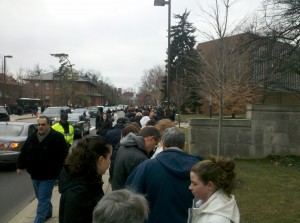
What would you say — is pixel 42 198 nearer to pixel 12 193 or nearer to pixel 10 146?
pixel 12 193

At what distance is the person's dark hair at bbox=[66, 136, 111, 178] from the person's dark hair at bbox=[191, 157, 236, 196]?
751 millimetres

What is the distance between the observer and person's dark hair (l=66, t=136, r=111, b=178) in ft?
9.70

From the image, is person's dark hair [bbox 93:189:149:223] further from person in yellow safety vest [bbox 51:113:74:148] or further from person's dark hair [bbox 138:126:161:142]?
person in yellow safety vest [bbox 51:113:74:148]

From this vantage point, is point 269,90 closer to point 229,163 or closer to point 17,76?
point 229,163

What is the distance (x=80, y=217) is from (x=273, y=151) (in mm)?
10891

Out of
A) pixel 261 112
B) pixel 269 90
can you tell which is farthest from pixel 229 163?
pixel 269 90

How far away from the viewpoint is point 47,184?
19.3ft

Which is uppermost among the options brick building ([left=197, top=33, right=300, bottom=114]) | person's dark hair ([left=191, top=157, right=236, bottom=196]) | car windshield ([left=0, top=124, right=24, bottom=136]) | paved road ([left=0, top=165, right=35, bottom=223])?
brick building ([left=197, top=33, right=300, bottom=114])

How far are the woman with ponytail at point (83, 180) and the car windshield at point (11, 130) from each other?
10.2 meters

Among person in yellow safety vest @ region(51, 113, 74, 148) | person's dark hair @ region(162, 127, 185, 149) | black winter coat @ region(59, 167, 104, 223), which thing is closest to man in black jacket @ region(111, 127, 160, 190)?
person's dark hair @ region(162, 127, 185, 149)

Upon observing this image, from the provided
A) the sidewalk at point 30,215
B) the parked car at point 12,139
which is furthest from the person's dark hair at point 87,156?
the parked car at point 12,139

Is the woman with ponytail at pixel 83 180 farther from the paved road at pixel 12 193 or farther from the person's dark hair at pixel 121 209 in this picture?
the paved road at pixel 12 193

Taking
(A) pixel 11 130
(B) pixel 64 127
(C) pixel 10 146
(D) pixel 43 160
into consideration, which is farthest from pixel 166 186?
(A) pixel 11 130

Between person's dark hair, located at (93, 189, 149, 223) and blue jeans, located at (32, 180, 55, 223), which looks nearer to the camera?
person's dark hair, located at (93, 189, 149, 223)
